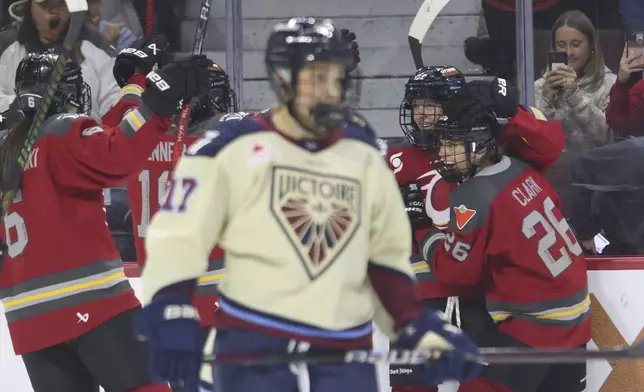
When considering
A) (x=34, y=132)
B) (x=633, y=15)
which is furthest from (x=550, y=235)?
(x=34, y=132)

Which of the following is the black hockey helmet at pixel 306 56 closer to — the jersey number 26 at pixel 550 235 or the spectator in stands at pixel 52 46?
the jersey number 26 at pixel 550 235

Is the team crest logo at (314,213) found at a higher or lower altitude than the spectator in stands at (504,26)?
lower

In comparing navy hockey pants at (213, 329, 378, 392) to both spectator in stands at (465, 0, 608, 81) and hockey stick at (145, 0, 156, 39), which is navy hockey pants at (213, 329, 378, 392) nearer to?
spectator in stands at (465, 0, 608, 81)

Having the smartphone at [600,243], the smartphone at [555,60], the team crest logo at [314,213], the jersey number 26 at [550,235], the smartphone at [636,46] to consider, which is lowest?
the smartphone at [600,243]

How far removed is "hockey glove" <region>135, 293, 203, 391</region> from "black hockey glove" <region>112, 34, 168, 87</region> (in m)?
1.57

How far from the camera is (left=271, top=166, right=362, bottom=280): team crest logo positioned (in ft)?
6.20

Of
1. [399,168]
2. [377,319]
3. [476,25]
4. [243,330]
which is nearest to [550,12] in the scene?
[476,25]

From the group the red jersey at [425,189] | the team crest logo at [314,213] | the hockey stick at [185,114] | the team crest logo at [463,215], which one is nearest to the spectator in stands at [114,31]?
the hockey stick at [185,114]

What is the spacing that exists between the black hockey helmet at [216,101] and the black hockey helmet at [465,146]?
60 centimetres

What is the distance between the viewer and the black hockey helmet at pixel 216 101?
305 cm

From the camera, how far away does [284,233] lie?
1885mm

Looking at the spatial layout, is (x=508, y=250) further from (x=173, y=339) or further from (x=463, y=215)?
(x=173, y=339)

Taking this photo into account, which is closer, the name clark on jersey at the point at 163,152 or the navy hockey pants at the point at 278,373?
the navy hockey pants at the point at 278,373

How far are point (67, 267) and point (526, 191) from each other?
1.10 metres
